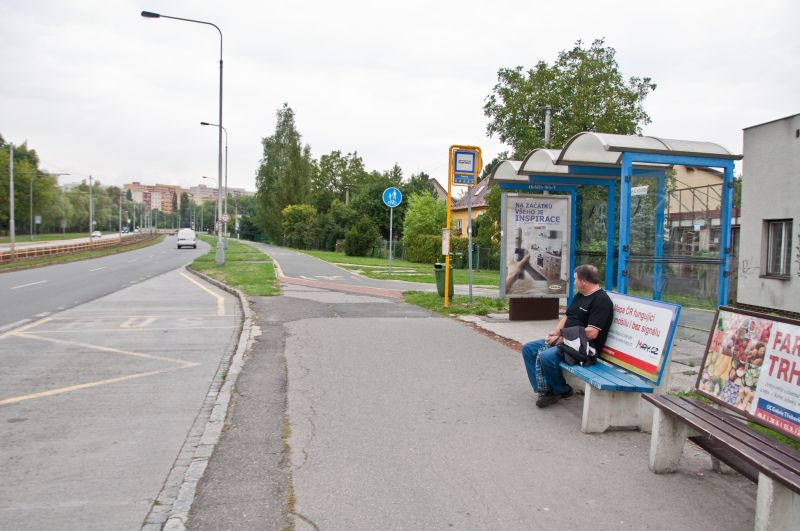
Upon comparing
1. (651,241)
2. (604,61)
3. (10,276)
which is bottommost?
(10,276)

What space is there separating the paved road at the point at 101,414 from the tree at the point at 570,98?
19.0 meters

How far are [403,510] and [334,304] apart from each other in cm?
1092

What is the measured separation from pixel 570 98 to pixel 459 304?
15912 mm

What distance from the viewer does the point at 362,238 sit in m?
45.8

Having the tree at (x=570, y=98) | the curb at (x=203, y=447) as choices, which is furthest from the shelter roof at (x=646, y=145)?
the tree at (x=570, y=98)

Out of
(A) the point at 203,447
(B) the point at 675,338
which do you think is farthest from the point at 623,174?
(A) the point at 203,447

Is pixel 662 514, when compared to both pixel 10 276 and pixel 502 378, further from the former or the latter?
pixel 10 276

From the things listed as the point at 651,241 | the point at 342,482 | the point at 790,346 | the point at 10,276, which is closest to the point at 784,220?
the point at 651,241

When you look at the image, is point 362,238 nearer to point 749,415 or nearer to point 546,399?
point 546,399

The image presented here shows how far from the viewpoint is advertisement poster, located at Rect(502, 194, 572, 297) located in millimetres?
11266

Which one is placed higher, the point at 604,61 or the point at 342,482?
the point at 604,61

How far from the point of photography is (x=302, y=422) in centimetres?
547

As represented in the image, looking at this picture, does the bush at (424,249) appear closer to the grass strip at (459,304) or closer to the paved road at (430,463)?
the grass strip at (459,304)

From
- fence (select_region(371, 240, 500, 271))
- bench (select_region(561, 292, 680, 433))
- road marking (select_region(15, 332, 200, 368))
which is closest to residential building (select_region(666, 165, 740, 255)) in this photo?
bench (select_region(561, 292, 680, 433))
